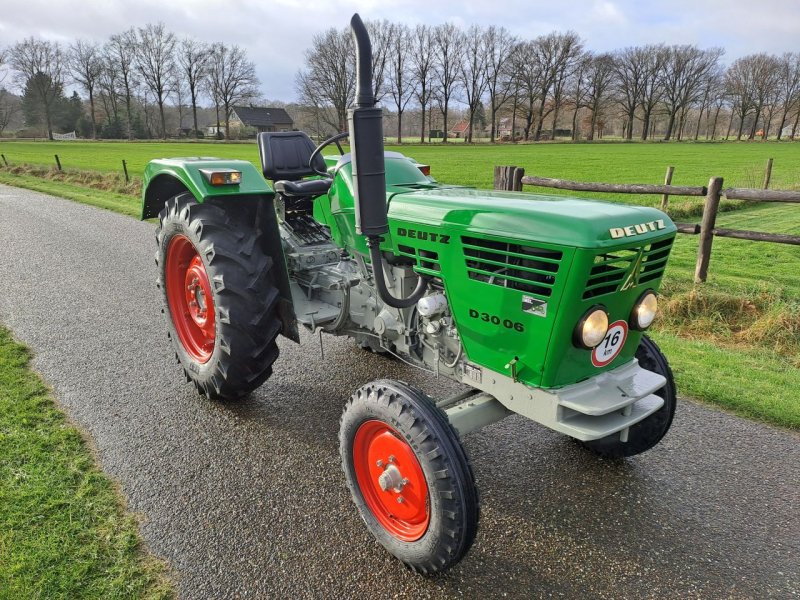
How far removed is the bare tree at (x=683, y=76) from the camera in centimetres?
5981

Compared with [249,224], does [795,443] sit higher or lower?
lower

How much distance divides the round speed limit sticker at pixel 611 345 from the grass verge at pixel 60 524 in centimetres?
180

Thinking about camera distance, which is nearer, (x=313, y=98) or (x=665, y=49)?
(x=313, y=98)

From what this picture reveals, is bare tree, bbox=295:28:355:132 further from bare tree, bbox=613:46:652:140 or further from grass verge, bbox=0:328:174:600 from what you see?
grass verge, bbox=0:328:174:600

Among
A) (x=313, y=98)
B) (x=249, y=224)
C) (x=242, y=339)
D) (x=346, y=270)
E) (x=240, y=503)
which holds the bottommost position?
(x=240, y=503)

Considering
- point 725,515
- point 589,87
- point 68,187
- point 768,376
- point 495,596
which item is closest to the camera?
point 495,596

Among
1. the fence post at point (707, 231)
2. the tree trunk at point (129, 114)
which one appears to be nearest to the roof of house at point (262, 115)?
the tree trunk at point (129, 114)

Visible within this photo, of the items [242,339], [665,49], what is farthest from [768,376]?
[665,49]

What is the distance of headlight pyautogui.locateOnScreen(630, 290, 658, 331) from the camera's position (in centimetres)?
215

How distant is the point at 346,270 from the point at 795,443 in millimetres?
2580

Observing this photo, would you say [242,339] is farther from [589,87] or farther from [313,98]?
[589,87]

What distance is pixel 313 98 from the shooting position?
50031mm

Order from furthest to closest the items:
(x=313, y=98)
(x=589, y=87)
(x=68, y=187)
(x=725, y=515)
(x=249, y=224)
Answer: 1. (x=589, y=87)
2. (x=313, y=98)
3. (x=68, y=187)
4. (x=249, y=224)
5. (x=725, y=515)

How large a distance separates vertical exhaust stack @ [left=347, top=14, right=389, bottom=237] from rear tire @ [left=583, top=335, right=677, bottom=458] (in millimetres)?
1475
